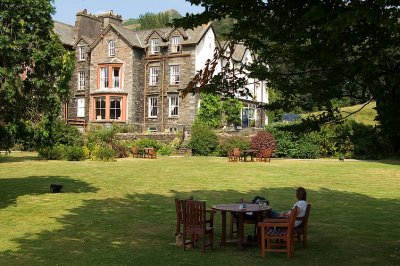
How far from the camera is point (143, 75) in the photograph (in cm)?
5138

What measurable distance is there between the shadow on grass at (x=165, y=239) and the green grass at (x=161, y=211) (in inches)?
0.9

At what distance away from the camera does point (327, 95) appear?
335 inches

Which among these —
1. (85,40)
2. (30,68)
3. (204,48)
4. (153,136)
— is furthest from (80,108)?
(30,68)

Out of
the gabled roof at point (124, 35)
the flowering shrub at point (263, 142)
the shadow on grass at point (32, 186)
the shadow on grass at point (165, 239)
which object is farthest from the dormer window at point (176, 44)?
the shadow on grass at point (165, 239)

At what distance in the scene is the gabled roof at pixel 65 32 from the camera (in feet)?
179

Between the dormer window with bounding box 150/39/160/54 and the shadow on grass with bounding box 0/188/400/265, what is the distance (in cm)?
3608

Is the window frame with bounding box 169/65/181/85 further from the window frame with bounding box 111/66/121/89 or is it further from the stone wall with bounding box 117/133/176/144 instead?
the stone wall with bounding box 117/133/176/144

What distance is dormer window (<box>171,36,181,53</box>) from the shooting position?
1937 inches

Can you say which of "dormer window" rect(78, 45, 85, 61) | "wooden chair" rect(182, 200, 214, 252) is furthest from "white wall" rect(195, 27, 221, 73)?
"wooden chair" rect(182, 200, 214, 252)

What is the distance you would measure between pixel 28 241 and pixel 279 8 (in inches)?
290

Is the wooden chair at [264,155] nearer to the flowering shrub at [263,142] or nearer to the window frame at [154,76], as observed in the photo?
the flowering shrub at [263,142]

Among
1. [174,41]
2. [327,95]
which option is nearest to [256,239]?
[327,95]

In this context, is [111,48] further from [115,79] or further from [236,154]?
[236,154]

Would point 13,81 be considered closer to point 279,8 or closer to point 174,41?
point 279,8
